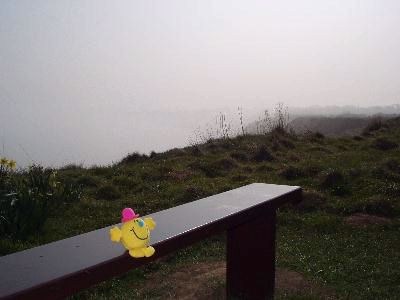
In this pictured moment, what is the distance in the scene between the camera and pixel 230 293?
11.6 feet

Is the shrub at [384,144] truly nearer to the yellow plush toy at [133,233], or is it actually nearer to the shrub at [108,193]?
the shrub at [108,193]

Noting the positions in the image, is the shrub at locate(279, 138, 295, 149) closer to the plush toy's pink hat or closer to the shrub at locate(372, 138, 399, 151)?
the shrub at locate(372, 138, 399, 151)

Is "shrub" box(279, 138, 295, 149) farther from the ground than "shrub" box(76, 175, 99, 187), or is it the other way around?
"shrub" box(279, 138, 295, 149)

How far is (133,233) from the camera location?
197 centimetres

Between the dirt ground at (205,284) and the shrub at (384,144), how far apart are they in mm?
8100

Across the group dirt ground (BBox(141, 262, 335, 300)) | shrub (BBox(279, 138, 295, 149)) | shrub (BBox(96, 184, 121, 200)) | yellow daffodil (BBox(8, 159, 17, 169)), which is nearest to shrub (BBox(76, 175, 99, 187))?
shrub (BBox(96, 184, 121, 200))

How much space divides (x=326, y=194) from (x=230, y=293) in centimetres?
367

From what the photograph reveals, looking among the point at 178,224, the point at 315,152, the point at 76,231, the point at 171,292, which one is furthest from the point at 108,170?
the point at 178,224

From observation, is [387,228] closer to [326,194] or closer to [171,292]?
[326,194]

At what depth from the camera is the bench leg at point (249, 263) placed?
353 cm

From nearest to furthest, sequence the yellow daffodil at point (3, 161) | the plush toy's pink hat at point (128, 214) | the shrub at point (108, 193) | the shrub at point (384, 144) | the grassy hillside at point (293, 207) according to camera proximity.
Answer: the plush toy's pink hat at point (128, 214)
the grassy hillside at point (293, 207)
the yellow daffodil at point (3, 161)
the shrub at point (108, 193)
the shrub at point (384, 144)

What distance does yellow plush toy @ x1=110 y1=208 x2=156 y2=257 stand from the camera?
1922mm

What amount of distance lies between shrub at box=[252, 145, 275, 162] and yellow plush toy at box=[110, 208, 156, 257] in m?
8.40

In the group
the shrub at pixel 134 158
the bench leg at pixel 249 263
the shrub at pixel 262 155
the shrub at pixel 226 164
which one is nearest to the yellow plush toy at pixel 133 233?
the bench leg at pixel 249 263
